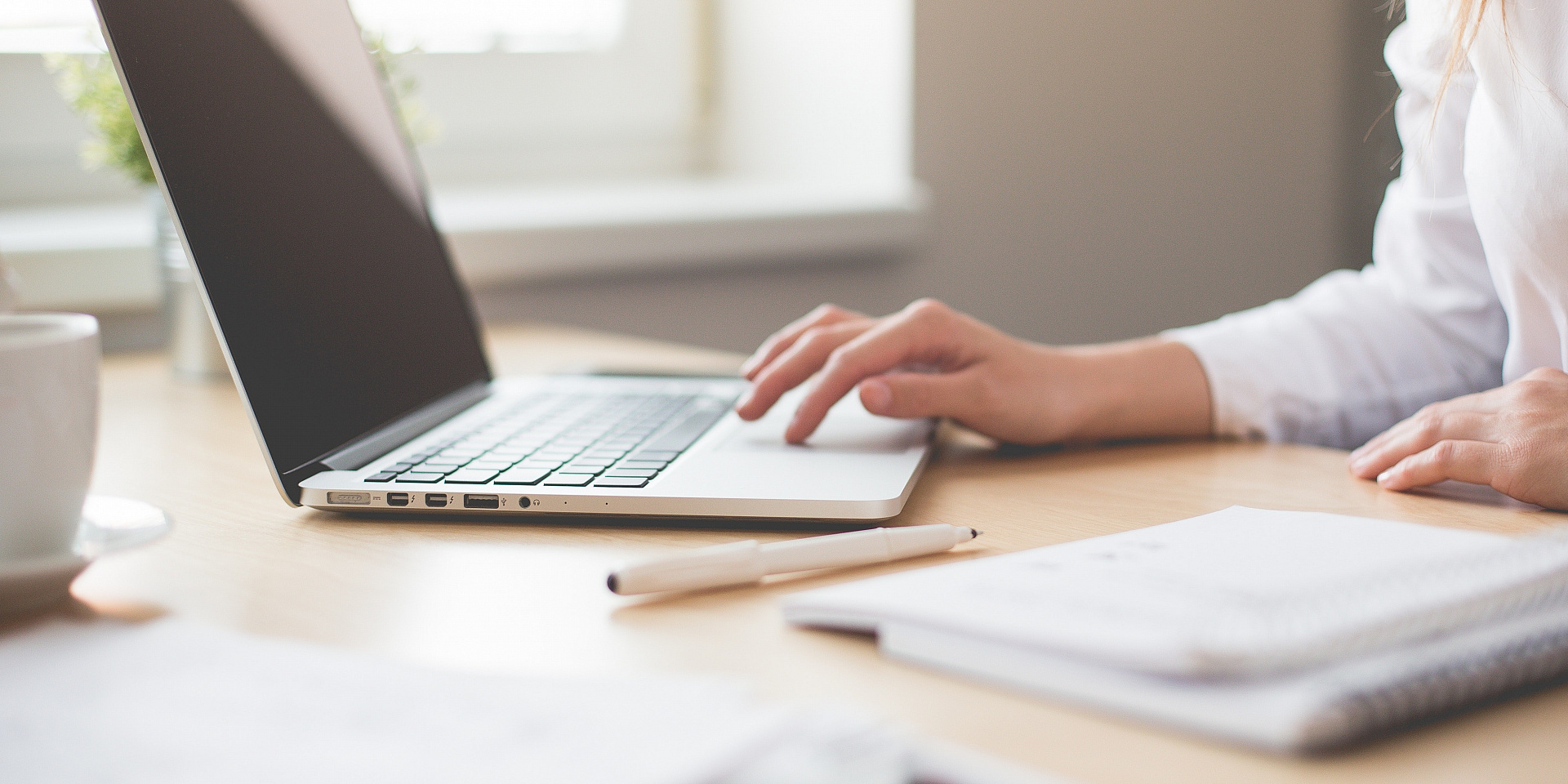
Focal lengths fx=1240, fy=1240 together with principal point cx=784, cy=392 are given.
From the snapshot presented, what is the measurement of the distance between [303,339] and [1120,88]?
1.32 m

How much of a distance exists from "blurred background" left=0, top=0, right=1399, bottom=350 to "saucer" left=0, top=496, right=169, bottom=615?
2.70 feet

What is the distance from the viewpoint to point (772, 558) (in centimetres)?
44

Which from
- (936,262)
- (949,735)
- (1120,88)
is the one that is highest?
(1120,88)

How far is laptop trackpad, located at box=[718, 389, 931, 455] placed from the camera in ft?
2.11

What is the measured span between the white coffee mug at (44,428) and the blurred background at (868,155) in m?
0.86

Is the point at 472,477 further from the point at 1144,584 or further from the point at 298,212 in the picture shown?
the point at 1144,584

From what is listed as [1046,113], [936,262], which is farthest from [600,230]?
[1046,113]

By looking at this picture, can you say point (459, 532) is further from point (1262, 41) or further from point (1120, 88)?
point (1262, 41)

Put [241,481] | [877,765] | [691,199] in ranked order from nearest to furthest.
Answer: [877,765] < [241,481] < [691,199]

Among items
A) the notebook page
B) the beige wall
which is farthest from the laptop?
the beige wall

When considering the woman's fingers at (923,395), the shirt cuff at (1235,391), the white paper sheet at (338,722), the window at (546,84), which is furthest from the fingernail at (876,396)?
the window at (546,84)

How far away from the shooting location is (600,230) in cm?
135

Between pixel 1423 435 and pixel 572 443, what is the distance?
42cm

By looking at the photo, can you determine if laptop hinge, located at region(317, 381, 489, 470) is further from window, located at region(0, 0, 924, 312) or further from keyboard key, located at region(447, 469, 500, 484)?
window, located at region(0, 0, 924, 312)
